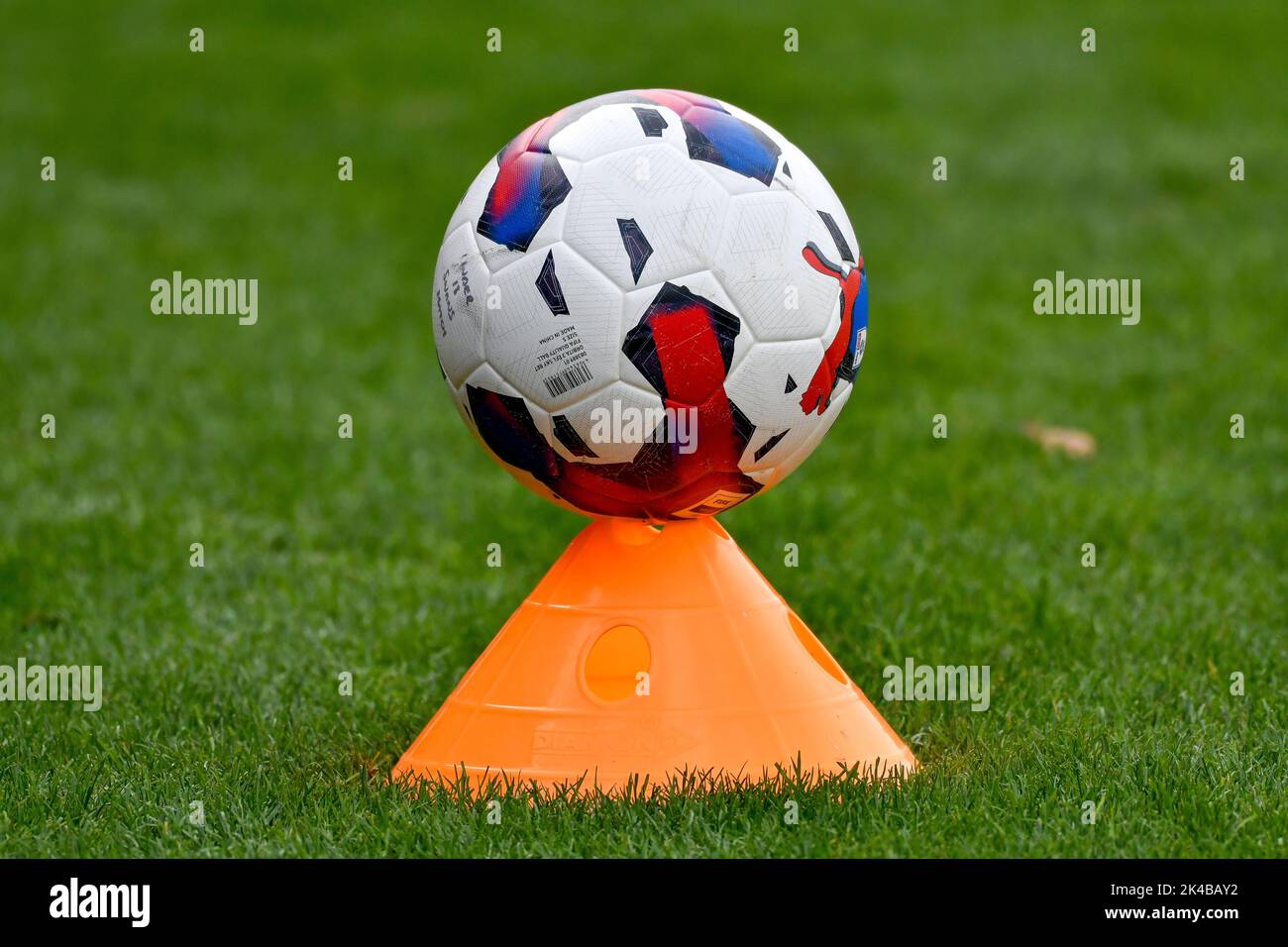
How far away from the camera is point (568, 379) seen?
380cm

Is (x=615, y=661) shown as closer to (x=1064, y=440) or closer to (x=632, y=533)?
(x=632, y=533)

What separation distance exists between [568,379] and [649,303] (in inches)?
11.0

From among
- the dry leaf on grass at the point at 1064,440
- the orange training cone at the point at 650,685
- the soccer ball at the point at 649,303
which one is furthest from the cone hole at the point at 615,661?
the dry leaf on grass at the point at 1064,440

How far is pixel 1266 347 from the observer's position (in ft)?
29.2

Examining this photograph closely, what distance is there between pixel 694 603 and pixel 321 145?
1005 cm

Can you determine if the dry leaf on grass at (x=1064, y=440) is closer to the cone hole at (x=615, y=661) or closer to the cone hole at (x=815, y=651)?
the cone hole at (x=815, y=651)

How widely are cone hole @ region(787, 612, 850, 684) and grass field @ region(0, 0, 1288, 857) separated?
1.19 feet

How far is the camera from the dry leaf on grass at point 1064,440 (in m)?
7.64

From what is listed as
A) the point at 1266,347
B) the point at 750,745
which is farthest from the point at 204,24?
the point at 750,745

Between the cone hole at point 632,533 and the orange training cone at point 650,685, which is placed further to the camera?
the cone hole at point 632,533

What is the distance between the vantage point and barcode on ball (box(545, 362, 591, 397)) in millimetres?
3785

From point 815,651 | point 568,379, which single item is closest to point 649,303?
point 568,379

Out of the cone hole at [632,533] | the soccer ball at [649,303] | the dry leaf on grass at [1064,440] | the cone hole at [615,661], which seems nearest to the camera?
the soccer ball at [649,303]

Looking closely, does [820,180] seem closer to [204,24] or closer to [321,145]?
[321,145]
